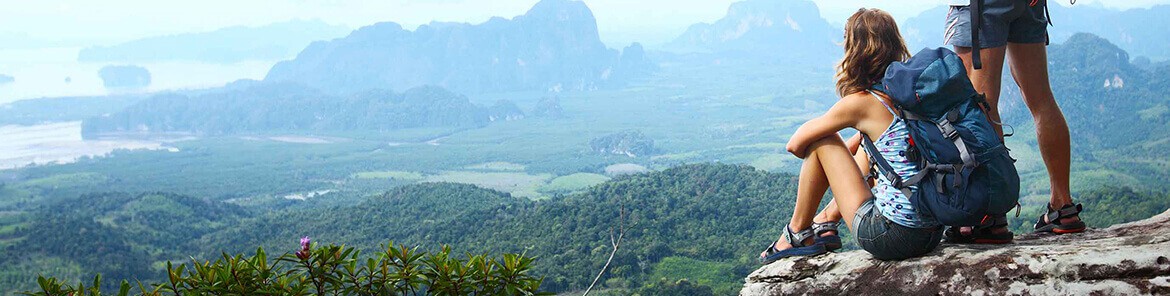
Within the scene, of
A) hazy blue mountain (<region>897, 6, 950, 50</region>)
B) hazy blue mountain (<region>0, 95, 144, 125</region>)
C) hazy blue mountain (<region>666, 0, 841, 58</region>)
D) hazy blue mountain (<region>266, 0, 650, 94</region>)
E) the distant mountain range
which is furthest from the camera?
hazy blue mountain (<region>666, 0, 841, 58</region>)

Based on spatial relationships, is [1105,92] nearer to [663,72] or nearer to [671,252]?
[671,252]

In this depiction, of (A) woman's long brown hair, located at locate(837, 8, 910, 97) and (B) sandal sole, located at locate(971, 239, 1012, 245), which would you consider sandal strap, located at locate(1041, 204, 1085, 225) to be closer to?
(B) sandal sole, located at locate(971, 239, 1012, 245)

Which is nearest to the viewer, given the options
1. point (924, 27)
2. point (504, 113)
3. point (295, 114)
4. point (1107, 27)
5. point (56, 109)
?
point (504, 113)

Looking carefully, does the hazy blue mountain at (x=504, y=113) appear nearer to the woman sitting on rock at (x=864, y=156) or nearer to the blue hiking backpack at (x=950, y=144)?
the woman sitting on rock at (x=864, y=156)

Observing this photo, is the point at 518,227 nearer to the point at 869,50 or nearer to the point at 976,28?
the point at 976,28

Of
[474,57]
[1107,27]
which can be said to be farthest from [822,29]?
[474,57]

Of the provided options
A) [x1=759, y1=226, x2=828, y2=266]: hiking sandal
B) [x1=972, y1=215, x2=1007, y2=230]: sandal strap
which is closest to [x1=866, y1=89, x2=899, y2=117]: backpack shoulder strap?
[x1=972, y1=215, x2=1007, y2=230]: sandal strap
